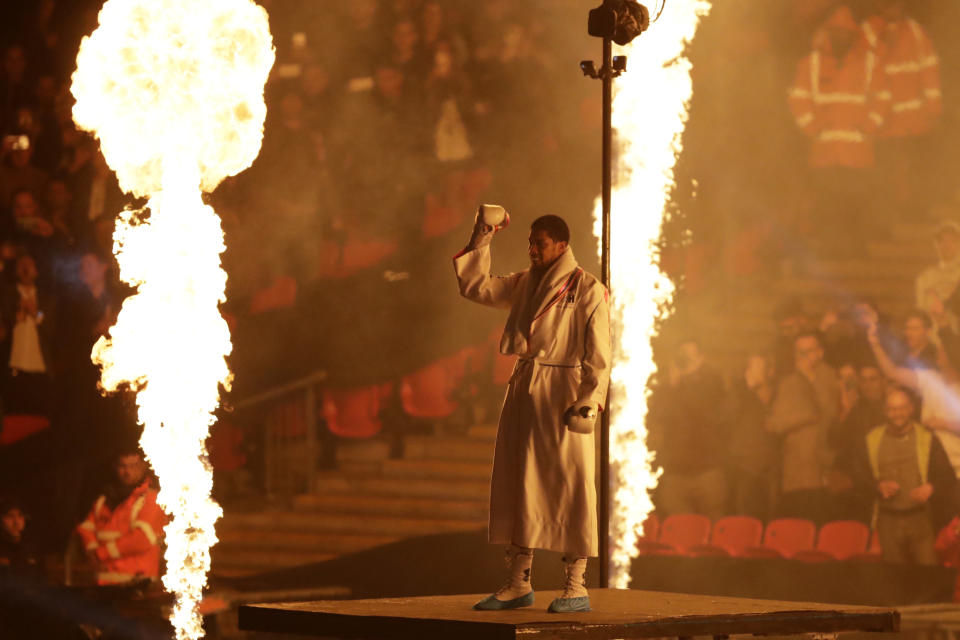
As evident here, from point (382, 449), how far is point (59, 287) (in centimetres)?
269

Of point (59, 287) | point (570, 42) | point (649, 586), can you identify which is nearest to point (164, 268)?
point (59, 287)

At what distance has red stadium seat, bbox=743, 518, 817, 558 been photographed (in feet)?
29.7

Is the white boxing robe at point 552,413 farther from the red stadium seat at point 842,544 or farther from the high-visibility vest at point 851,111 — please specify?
the high-visibility vest at point 851,111

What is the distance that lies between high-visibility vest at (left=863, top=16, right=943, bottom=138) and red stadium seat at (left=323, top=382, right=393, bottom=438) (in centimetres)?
402

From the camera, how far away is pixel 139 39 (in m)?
10.0

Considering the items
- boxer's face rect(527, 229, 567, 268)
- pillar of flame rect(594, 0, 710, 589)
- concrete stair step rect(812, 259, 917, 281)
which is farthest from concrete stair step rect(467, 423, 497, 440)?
boxer's face rect(527, 229, 567, 268)

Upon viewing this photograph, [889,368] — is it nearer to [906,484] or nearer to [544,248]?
[906,484]

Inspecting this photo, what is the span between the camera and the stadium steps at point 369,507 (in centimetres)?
941

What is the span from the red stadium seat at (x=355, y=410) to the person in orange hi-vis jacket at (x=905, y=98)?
387 centimetres

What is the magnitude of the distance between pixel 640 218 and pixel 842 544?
104 inches

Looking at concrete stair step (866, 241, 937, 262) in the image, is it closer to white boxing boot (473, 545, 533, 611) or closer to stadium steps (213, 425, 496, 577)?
stadium steps (213, 425, 496, 577)

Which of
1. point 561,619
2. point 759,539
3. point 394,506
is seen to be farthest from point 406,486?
point 561,619

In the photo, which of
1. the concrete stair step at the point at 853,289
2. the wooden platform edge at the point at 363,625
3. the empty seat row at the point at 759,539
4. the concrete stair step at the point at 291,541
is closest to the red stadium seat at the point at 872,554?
the empty seat row at the point at 759,539

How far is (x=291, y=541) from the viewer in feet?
31.2
